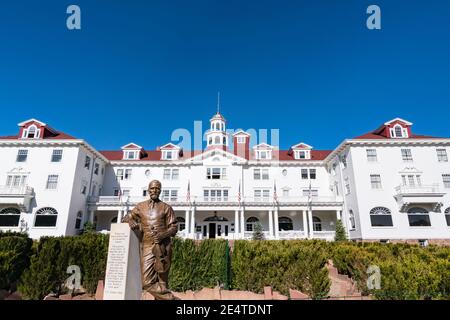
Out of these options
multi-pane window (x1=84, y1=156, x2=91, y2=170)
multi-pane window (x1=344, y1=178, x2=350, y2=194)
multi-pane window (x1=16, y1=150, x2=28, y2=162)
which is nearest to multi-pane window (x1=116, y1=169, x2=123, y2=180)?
multi-pane window (x1=84, y1=156, x2=91, y2=170)

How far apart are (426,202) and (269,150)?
61.1 feet

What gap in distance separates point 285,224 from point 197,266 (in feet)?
78.1

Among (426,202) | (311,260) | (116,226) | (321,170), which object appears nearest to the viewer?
(116,226)

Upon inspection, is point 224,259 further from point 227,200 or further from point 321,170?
point 321,170

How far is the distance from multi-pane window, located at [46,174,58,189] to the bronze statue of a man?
27.4m

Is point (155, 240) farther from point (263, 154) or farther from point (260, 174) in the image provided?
point (263, 154)

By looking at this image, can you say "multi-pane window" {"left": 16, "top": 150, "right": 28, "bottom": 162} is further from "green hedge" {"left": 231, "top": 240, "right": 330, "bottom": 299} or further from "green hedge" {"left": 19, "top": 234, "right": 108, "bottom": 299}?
"green hedge" {"left": 231, "top": 240, "right": 330, "bottom": 299}

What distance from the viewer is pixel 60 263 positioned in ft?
35.0

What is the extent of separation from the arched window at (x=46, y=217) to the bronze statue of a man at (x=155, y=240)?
26.3 metres

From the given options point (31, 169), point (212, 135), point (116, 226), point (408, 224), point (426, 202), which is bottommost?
point (116, 226)

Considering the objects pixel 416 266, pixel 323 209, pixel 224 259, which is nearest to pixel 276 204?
pixel 323 209

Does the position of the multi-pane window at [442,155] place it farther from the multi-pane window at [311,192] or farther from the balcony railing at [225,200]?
the multi-pane window at [311,192]

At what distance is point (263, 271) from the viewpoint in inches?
443

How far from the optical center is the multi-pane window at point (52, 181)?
28188 millimetres
